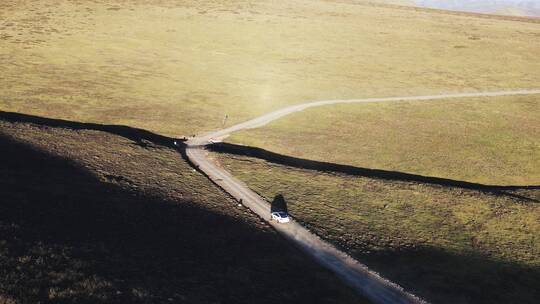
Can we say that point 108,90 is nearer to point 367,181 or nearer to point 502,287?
point 367,181

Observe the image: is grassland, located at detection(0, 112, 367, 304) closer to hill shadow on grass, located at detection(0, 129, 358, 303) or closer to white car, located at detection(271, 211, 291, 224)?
hill shadow on grass, located at detection(0, 129, 358, 303)

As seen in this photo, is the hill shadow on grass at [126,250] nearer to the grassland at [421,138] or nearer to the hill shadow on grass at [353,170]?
the hill shadow on grass at [353,170]

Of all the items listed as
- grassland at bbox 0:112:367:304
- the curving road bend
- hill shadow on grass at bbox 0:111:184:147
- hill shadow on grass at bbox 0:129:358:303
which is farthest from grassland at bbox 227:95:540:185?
hill shadow on grass at bbox 0:129:358:303

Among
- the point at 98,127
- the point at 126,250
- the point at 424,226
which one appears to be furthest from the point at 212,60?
the point at 126,250

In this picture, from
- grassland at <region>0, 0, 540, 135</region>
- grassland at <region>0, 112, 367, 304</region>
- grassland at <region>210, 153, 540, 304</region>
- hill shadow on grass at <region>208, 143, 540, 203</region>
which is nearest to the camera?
grassland at <region>0, 112, 367, 304</region>

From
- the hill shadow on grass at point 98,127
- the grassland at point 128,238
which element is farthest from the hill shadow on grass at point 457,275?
the hill shadow on grass at point 98,127

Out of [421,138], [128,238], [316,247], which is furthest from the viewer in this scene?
[421,138]

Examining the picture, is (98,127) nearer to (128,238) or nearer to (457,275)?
(128,238)
